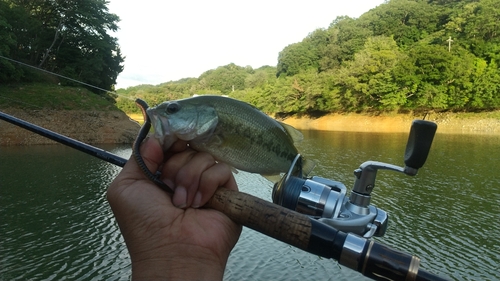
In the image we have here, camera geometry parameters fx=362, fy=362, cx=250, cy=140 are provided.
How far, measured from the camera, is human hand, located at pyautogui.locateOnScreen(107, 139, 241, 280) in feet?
6.15

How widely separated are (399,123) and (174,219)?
60755 millimetres

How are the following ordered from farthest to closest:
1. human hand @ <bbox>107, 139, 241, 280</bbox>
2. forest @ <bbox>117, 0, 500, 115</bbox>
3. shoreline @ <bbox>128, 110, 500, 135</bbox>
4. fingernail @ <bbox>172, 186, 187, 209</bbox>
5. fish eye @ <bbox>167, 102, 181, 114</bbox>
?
forest @ <bbox>117, 0, 500, 115</bbox> < shoreline @ <bbox>128, 110, 500, 135</bbox> < fish eye @ <bbox>167, 102, 181, 114</bbox> < fingernail @ <bbox>172, 186, 187, 209</bbox> < human hand @ <bbox>107, 139, 241, 280</bbox>

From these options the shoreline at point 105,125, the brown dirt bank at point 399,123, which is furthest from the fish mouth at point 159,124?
the brown dirt bank at point 399,123

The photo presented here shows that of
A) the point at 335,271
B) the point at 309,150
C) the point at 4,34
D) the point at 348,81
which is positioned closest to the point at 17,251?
the point at 335,271

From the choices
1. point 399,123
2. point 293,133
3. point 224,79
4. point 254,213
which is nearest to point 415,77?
point 399,123

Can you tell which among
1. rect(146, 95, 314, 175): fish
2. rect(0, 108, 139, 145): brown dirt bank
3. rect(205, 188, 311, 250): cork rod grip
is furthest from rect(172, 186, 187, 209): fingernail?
rect(0, 108, 139, 145): brown dirt bank

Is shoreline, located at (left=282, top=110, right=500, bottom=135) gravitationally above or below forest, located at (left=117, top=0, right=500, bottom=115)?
below

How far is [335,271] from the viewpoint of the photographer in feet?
36.6

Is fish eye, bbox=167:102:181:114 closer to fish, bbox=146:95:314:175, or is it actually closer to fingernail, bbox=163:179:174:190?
fish, bbox=146:95:314:175

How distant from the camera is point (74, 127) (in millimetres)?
37906

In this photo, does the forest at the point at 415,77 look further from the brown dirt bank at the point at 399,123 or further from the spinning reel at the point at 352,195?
the spinning reel at the point at 352,195

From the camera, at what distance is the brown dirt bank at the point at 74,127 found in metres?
34.7

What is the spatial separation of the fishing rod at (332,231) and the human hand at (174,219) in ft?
0.34

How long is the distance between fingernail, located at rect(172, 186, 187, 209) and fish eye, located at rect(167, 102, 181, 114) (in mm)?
497
